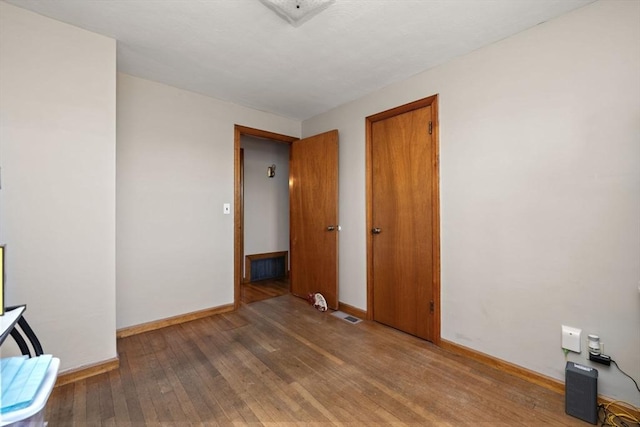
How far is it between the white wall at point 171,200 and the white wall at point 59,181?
0.57m

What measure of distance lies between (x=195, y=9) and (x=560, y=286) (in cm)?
289

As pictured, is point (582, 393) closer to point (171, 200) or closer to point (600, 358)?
point (600, 358)

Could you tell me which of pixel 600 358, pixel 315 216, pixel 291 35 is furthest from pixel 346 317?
pixel 291 35

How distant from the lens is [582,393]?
153 cm

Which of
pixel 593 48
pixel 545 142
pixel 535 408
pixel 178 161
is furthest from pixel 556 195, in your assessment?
pixel 178 161

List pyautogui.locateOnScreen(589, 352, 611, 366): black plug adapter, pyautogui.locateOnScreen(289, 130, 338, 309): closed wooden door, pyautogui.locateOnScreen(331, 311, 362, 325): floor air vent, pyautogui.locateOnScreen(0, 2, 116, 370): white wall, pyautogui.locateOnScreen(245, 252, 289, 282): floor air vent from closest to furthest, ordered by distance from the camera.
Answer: pyautogui.locateOnScreen(589, 352, 611, 366): black plug adapter < pyautogui.locateOnScreen(0, 2, 116, 370): white wall < pyautogui.locateOnScreen(331, 311, 362, 325): floor air vent < pyautogui.locateOnScreen(289, 130, 338, 309): closed wooden door < pyautogui.locateOnScreen(245, 252, 289, 282): floor air vent

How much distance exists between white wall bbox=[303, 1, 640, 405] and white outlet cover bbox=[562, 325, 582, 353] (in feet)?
0.12

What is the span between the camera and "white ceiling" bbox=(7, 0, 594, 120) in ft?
5.55

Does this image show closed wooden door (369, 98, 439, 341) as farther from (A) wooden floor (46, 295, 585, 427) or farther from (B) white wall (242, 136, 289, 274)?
(B) white wall (242, 136, 289, 274)

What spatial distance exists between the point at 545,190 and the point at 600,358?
104 centimetres

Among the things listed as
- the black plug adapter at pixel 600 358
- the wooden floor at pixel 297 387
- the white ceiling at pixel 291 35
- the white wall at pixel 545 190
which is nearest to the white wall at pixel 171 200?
the white ceiling at pixel 291 35

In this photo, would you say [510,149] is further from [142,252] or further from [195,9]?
[142,252]

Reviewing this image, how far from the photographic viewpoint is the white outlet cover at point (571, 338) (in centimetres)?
170

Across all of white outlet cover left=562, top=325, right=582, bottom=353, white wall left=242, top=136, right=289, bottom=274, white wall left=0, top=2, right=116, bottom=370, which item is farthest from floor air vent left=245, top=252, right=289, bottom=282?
white outlet cover left=562, top=325, right=582, bottom=353
